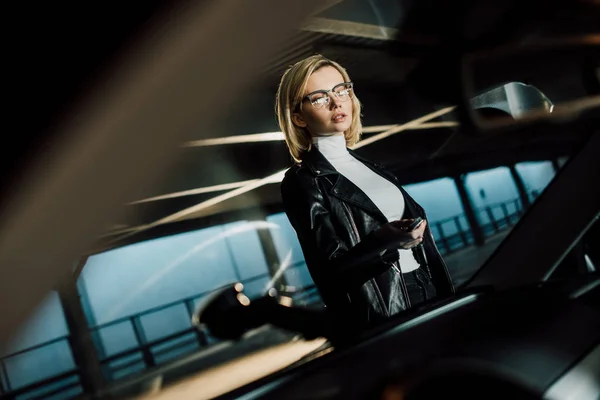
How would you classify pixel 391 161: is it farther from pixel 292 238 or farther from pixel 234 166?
pixel 234 166

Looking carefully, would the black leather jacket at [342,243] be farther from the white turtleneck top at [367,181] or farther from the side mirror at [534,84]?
the side mirror at [534,84]

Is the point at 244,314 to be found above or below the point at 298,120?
below

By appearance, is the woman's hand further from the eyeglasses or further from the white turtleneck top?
the eyeglasses

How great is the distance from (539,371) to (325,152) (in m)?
0.63

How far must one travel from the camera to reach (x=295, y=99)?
4.00 feet

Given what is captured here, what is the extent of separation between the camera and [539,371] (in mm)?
1064

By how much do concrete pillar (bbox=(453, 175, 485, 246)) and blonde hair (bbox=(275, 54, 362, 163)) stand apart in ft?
1.94

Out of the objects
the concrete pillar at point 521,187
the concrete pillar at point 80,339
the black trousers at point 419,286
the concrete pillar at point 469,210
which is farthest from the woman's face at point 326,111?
the concrete pillar at point 521,187

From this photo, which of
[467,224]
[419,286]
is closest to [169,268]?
[419,286]

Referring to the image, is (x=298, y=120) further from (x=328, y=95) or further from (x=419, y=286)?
(x=419, y=286)

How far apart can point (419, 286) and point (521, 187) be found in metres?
0.72

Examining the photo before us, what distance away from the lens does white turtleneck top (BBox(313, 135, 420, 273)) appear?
4.30ft

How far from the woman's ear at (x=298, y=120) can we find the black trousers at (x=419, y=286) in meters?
0.43

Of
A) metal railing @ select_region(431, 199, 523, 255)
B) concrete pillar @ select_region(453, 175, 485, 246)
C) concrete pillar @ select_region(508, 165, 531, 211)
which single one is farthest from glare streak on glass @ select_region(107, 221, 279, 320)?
concrete pillar @ select_region(508, 165, 531, 211)
